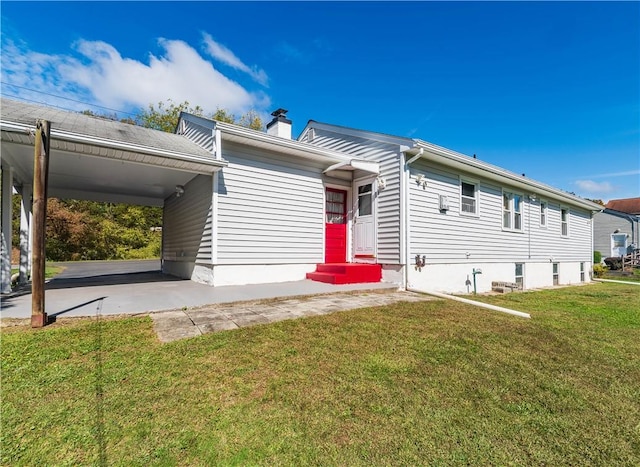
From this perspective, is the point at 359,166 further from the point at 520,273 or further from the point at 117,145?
the point at 520,273

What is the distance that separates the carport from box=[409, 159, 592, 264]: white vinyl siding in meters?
5.19

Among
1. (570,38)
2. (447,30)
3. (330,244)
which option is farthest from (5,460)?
(570,38)

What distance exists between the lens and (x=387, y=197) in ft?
27.1

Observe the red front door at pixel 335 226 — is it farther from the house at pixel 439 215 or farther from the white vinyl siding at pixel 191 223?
the white vinyl siding at pixel 191 223

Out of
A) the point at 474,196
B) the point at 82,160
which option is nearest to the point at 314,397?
the point at 82,160

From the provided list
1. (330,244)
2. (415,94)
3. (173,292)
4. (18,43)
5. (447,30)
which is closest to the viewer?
(173,292)

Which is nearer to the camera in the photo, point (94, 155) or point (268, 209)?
point (94, 155)

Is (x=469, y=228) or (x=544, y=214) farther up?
(x=544, y=214)

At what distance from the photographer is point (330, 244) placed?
9008 millimetres

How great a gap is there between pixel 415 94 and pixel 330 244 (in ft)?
37.2

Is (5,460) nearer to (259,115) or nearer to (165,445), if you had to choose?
(165,445)

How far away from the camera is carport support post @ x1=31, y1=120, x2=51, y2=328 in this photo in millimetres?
3713

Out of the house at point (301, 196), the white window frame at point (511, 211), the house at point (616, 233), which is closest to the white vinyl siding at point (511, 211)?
the white window frame at point (511, 211)

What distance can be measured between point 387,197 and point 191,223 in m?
5.49
